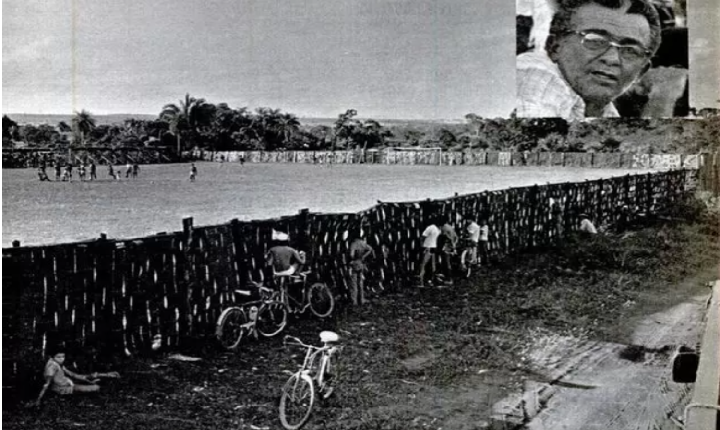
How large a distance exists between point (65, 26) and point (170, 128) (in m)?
0.41

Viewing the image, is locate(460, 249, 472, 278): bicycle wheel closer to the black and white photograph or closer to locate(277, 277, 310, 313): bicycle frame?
the black and white photograph

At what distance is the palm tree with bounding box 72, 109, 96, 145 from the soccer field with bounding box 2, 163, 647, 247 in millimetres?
110

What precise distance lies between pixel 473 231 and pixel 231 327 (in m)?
1.02

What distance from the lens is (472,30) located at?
2.89 metres

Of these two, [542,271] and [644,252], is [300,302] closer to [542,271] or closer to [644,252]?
[542,271]

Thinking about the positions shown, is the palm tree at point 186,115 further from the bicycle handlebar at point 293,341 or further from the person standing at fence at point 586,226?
the person standing at fence at point 586,226

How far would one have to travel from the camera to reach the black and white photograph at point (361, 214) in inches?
86.2

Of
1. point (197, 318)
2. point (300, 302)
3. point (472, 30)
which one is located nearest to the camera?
point (197, 318)

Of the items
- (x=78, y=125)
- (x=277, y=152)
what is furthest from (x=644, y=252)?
(x=78, y=125)

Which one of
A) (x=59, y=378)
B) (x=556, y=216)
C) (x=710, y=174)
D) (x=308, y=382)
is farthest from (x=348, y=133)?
(x=710, y=174)

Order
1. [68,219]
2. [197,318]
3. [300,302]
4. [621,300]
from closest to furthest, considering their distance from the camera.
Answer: [68,219], [197,318], [300,302], [621,300]

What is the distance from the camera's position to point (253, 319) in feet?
8.00

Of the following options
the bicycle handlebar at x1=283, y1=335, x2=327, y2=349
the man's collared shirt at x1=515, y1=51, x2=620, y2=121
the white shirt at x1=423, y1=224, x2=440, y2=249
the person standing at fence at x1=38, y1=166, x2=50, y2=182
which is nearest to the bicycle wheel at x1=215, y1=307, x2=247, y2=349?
the bicycle handlebar at x1=283, y1=335, x2=327, y2=349

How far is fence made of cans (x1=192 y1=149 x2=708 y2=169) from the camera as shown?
2518 millimetres
